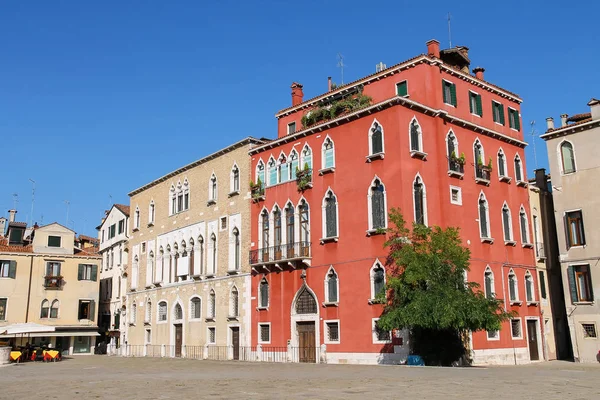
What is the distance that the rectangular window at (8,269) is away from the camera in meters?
48.2

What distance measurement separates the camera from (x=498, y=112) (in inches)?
1363

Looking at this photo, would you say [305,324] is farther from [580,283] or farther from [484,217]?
[580,283]

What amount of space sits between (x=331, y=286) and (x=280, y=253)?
3.86m

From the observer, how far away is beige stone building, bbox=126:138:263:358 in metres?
36.5

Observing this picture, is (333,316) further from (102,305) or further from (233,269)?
(102,305)

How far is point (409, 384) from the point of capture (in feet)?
54.6

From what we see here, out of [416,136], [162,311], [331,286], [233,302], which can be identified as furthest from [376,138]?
[162,311]

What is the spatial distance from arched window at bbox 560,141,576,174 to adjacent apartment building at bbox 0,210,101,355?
3715 cm

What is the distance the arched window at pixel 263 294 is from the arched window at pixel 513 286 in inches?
486

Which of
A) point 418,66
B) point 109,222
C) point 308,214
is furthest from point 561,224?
point 109,222

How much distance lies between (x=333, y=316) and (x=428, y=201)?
6.84 meters

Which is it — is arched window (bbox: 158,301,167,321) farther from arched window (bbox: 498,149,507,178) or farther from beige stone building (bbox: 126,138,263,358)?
arched window (bbox: 498,149,507,178)

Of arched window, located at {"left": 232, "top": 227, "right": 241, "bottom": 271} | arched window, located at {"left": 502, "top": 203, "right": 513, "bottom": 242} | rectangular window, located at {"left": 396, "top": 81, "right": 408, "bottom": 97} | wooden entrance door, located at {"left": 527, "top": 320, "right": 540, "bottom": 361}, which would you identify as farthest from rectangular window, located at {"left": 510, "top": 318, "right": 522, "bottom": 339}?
arched window, located at {"left": 232, "top": 227, "right": 241, "bottom": 271}

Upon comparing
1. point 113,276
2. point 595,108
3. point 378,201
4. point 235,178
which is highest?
point 595,108
